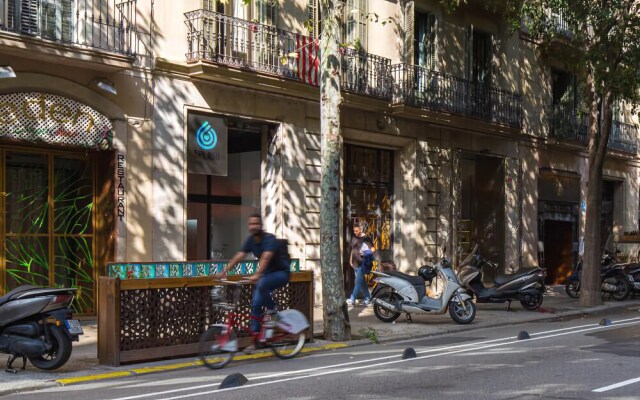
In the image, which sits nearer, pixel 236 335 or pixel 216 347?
pixel 216 347

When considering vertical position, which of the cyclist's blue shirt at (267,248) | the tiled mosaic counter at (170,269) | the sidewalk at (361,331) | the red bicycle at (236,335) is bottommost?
the sidewalk at (361,331)

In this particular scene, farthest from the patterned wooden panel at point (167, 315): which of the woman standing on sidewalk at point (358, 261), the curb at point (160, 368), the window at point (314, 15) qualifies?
the window at point (314, 15)

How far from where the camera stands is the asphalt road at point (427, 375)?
25.4 feet

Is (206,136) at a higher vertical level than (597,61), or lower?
lower

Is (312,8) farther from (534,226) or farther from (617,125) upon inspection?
→ (617,125)

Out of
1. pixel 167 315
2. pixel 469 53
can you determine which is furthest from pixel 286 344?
pixel 469 53

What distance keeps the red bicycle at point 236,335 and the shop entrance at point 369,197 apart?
903 centimetres

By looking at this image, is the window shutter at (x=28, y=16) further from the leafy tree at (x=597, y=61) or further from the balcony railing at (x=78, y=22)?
the leafy tree at (x=597, y=61)

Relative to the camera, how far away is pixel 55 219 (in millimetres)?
14367

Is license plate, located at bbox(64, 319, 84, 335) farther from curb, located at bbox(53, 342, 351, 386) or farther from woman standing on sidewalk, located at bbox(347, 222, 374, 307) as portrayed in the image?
woman standing on sidewalk, located at bbox(347, 222, 374, 307)

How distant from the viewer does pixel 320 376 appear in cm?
889

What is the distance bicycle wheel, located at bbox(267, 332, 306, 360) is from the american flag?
26.7 ft

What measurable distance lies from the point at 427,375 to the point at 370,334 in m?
A: 3.90

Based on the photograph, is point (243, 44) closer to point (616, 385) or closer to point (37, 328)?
point (37, 328)
